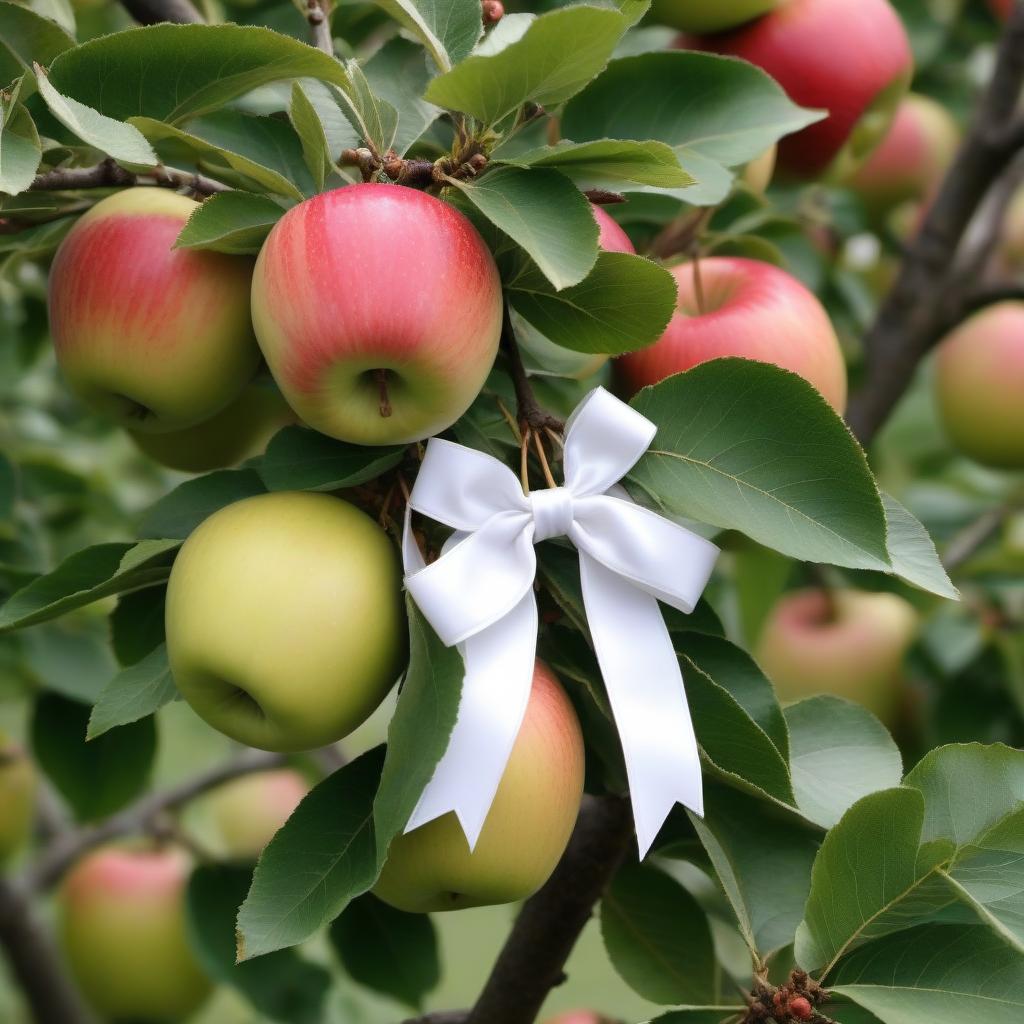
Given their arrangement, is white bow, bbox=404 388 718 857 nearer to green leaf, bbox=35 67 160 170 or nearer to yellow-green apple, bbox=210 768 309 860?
green leaf, bbox=35 67 160 170

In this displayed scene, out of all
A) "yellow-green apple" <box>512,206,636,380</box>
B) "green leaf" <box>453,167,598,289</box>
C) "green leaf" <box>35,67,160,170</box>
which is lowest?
"yellow-green apple" <box>512,206,636,380</box>

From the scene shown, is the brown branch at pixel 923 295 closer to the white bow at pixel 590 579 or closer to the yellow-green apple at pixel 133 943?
the white bow at pixel 590 579

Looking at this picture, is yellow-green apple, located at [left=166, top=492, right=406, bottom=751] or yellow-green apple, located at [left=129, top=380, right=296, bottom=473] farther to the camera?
yellow-green apple, located at [left=129, top=380, right=296, bottom=473]

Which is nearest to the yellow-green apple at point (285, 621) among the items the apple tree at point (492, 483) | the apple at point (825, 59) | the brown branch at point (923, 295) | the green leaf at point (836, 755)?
the apple tree at point (492, 483)

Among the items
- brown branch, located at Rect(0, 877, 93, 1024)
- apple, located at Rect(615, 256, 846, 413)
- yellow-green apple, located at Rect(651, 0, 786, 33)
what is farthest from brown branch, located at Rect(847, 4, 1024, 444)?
brown branch, located at Rect(0, 877, 93, 1024)

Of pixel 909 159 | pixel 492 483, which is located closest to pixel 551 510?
pixel 492 483

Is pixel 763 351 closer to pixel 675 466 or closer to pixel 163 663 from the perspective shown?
pixel 675 466
